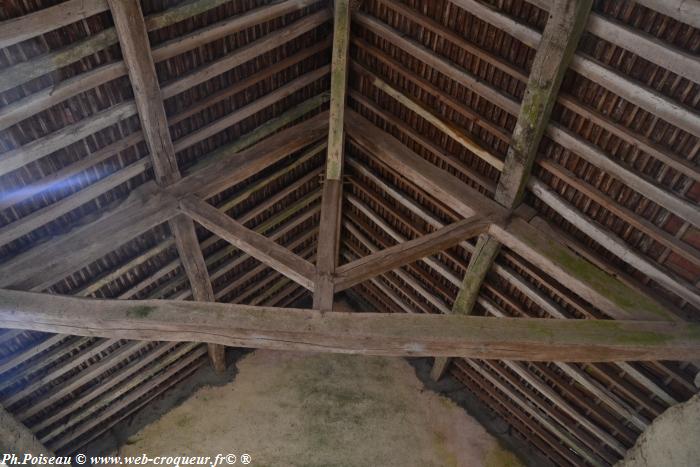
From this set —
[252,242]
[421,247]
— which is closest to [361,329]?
[421,247]

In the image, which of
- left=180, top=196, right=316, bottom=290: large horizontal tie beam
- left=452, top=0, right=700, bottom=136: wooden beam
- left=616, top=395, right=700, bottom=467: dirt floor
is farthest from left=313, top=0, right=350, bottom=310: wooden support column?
left=616, top=395, right=700, bottom=467: dirt floor

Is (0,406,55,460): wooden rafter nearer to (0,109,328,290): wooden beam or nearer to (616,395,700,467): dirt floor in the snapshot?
(0,109,328,290): wooden beam

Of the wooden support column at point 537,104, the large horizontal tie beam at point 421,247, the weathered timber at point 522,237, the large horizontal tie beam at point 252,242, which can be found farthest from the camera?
the large horizontal tie beam at point 421,247

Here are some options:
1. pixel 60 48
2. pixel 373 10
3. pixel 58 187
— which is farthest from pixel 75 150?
pixel 373 10

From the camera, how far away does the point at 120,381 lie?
6.07 metres

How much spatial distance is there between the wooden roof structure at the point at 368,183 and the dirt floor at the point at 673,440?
118 mm

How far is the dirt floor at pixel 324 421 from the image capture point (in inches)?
265

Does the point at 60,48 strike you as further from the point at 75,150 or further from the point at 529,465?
the point at 529,465

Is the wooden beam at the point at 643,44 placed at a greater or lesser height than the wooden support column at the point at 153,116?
greater

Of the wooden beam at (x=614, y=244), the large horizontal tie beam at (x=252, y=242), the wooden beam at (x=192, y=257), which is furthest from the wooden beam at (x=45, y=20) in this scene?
the wooden beam at (x=614, y=244)

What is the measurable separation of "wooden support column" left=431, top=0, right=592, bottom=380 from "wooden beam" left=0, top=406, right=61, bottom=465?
4.25m

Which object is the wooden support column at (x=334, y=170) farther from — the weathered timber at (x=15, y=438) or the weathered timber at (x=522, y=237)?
the weathered timber at (x=15, y=438)

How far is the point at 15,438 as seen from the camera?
5176 mm

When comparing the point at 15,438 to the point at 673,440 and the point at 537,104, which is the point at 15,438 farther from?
the point at 673,440
